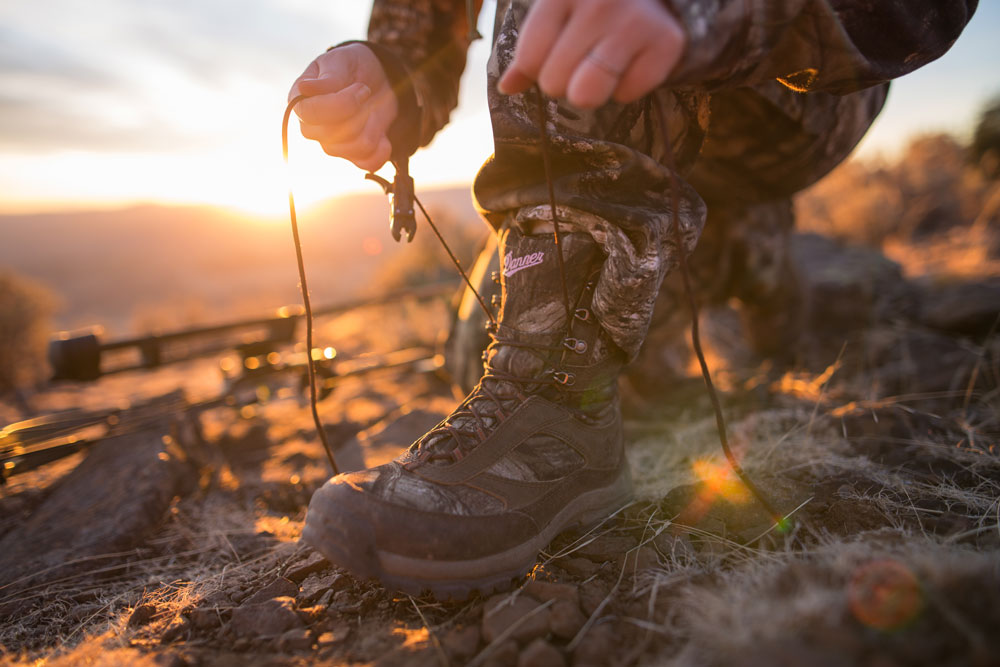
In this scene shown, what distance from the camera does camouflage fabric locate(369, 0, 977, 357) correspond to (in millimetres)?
949

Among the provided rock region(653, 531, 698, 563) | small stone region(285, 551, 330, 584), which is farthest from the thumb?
rock region(653, 531, 698, 563)

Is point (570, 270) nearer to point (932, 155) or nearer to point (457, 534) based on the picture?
point (457, 534)

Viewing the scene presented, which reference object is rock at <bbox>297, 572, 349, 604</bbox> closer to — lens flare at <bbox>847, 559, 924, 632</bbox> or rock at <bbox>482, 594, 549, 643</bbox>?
→ rock at <bbox>482, 594, 549, 643</bbox>

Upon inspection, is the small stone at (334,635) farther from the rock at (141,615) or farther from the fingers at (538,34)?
the fingers at (538,34)

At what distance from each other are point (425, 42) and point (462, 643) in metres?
1.90

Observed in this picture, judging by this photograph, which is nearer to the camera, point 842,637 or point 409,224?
point 842,637

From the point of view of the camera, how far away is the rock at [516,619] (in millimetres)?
943

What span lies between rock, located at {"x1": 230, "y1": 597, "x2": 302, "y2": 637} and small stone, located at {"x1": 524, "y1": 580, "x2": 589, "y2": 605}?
0.49 metres

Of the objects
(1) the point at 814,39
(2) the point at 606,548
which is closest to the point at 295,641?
(2) the point at 606,548

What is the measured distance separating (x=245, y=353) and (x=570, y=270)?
2.63 metres

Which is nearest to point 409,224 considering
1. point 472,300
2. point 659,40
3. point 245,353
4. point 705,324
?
point 659,40

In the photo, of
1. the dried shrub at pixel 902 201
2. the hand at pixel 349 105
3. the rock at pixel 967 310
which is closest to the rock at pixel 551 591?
the hand at pixel 349 105

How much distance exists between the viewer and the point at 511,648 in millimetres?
902

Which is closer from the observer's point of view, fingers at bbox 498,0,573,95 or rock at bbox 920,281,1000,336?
fingers at bbox 498,0,573,95
